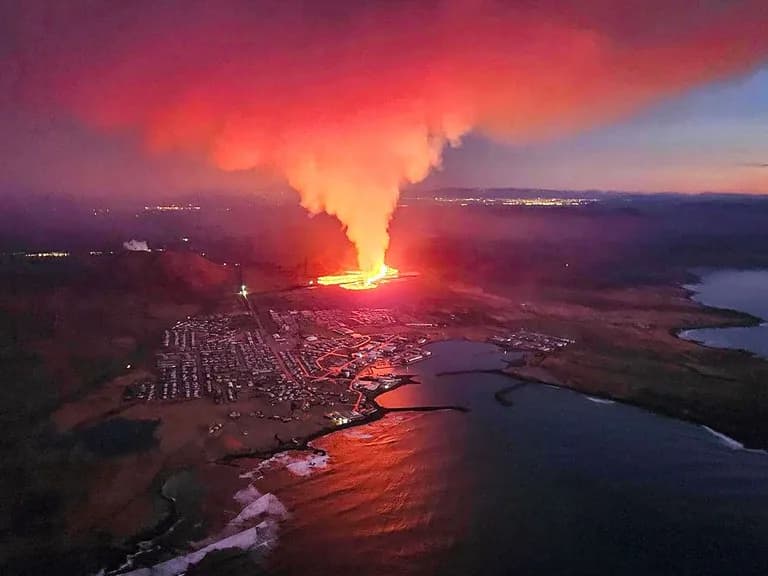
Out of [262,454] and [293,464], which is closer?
[293,464]

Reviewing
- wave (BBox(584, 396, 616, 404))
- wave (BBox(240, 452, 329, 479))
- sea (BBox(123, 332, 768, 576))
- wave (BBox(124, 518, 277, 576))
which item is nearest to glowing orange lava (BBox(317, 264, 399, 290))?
sea (BBox(123, 332, 768, 576))

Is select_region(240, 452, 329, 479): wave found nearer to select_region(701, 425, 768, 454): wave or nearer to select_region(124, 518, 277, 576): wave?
select_region(124, 518, 277, 576): wave

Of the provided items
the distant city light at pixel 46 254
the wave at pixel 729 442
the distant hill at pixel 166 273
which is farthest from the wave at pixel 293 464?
the distant city light at pixel 46 254

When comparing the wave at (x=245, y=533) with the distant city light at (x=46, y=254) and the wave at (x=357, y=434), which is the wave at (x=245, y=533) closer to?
the wave at (x=357, y=434)

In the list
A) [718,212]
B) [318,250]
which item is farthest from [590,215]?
[318,250]

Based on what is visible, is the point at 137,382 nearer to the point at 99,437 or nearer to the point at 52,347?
the point at 99,437

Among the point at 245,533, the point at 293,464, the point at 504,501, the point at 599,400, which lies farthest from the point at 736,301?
the point at 245,533

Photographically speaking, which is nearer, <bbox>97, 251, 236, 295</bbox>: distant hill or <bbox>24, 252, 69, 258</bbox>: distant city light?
<bbox>97, 251, 236, 295</bbox>: distant hill

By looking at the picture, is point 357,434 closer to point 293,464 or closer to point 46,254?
point 293,464
